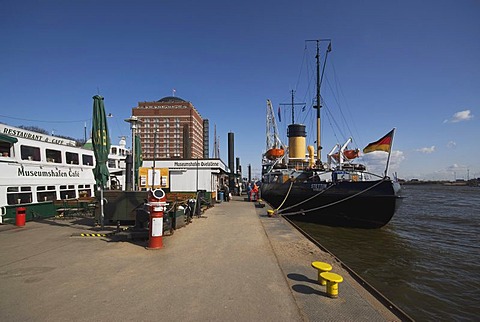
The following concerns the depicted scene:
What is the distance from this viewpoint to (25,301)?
3.94 meters

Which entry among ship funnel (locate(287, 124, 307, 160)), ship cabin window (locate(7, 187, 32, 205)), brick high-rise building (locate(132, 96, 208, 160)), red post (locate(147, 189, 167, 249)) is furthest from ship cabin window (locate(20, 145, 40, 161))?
brick high-rise building (locate(132, 96, 208, 160))

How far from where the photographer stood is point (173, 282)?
472 cm

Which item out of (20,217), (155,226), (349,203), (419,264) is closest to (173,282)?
(155,226)

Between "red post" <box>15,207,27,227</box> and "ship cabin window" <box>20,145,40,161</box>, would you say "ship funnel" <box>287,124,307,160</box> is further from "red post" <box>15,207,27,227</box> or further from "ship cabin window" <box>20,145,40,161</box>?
"red post" <box>15,207,27,227</box>

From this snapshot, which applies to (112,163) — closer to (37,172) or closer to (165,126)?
(37,172)

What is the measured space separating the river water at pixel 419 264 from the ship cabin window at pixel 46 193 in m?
14.2

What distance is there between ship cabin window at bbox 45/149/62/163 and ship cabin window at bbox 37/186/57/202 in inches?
62.6

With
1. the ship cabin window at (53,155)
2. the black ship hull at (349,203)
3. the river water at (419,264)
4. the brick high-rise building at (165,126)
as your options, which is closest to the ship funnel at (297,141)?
the black ship hull at (349,203)

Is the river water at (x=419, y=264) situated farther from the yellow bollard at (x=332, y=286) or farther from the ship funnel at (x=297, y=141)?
the ship funnel at (x=297, y=141)

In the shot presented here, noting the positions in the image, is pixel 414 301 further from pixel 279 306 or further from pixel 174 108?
pixel 174 108

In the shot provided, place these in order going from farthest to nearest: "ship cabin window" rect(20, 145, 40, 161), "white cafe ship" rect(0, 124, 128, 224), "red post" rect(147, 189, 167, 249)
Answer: "ship cabin window" rect(20, 145, 40, 161) → "white cafe ship" rect(0, 124, 128, 224) → "red post" rect(147, 189, 167, 249)

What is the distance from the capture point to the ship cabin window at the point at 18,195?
37.2ft

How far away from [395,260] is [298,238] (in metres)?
4.20

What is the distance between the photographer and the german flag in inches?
508
